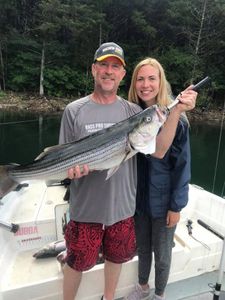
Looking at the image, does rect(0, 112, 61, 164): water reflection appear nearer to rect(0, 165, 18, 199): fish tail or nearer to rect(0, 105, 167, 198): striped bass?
rect(0, 165, 18, 199): fish tail

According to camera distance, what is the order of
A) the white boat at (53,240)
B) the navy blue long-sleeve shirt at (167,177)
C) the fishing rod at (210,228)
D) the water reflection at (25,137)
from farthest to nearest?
the water reflection at (25,137), the fishing rod at (210,228), the white boat at (53,240), the navy blue long-sleeve shirt at (167,177)

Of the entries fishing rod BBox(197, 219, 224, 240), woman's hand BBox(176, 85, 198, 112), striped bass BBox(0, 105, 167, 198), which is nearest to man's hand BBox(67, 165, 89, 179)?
striped bass BBox(0, 105, 167, 198)

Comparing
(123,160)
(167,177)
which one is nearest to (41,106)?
(167,177)

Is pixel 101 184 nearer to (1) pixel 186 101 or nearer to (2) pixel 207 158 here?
(1) pixel 186 101

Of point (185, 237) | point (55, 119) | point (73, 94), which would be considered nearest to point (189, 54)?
point (73, 94)

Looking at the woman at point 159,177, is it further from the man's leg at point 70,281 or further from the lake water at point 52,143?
the lake water at point 52,143

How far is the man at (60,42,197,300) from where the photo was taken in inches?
92.8

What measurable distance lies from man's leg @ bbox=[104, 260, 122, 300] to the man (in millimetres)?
194

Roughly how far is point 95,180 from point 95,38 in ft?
94.5

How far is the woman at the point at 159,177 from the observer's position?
2504 mm

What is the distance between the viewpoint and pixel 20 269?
10.8 ft

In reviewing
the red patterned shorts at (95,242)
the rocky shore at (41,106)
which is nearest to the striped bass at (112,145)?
the red patterned shorts at (95,242)

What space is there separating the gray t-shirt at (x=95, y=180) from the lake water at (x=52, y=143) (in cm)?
692

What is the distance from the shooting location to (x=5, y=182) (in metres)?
2.36
